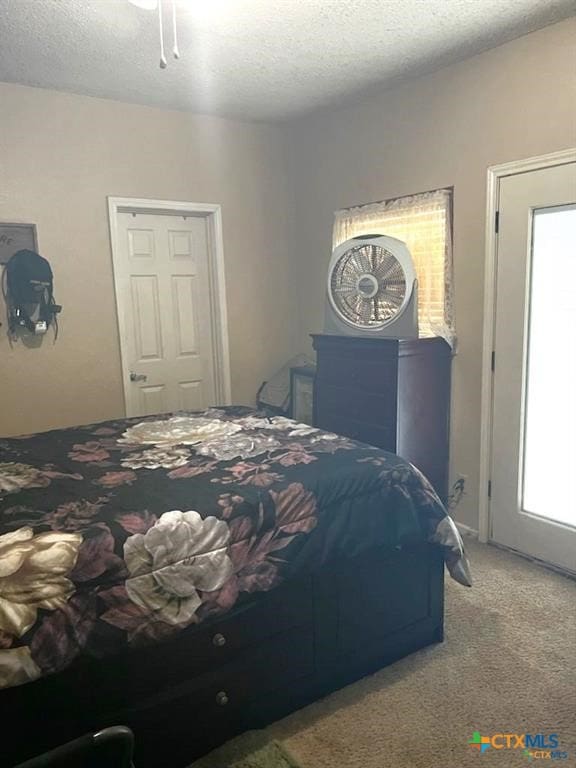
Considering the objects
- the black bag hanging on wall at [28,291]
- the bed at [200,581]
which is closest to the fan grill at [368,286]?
the bed at [200,581]

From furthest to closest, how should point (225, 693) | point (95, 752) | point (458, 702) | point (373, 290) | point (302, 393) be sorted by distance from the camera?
point (302, 393)
point (373, 290)
point (458, 702)
point (225, 693)
point (95, 752)

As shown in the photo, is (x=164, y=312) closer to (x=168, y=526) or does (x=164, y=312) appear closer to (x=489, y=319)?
(x=489, y=319)

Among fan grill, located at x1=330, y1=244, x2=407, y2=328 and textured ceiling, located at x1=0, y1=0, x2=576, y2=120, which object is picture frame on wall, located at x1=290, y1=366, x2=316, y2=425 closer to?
fan grill, located at x1=330, y1=244, x2=407, y2=328

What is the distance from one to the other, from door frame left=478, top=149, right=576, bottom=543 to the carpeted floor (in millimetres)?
673

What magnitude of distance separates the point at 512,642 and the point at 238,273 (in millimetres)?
2832

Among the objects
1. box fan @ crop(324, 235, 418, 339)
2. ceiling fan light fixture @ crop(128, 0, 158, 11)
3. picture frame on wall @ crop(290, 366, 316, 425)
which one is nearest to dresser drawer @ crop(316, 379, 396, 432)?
box fan @ crop(324, 235, 418, 339)

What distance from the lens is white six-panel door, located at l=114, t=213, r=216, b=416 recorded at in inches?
142

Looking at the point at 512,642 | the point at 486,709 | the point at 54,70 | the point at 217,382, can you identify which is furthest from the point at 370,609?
the point at 54,70

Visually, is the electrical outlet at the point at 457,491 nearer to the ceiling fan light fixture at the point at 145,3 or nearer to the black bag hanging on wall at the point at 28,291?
the black bag hanging on wall at the point at 28,291

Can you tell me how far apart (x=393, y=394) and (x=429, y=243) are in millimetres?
937

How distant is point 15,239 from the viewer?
315 cm

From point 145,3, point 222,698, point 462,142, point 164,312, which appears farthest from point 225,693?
point 462,142

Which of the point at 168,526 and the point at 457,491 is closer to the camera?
the point at 168,526

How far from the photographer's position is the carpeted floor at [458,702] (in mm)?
1730
